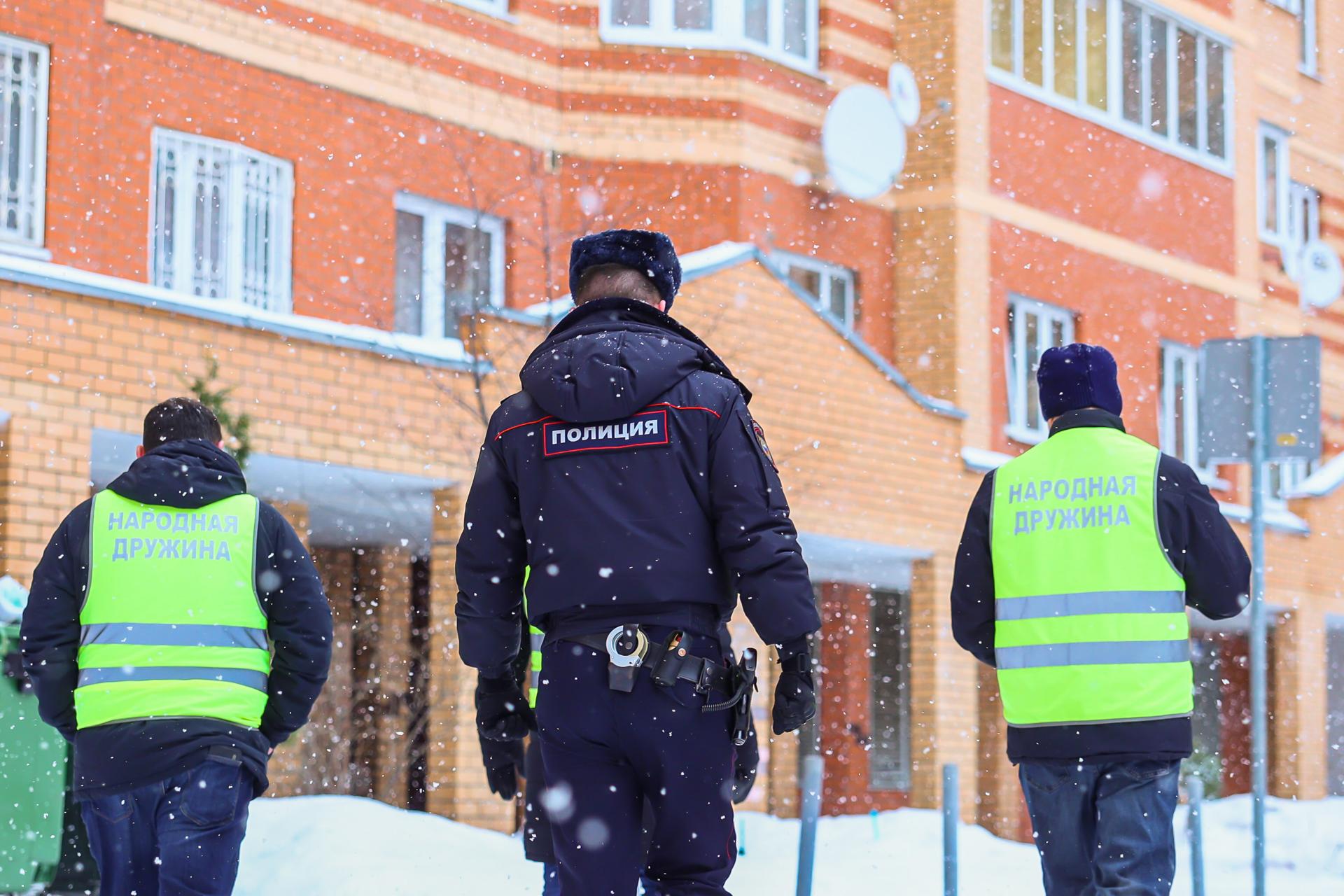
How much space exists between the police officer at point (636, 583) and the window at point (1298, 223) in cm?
2149

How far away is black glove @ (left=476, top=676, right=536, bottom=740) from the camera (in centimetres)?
435

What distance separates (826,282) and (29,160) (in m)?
7.76

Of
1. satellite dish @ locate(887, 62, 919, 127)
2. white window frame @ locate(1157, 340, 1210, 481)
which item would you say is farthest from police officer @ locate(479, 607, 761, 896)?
white window frame @ locate(1157, 340, 1210, 481)

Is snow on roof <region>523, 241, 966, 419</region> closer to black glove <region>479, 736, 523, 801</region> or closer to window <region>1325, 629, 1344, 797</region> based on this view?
black glove <region>479, 736, 523, 801</region>

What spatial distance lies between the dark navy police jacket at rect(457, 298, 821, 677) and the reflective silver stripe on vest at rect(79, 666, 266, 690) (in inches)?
39.0

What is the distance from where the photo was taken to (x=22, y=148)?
13.2 metres

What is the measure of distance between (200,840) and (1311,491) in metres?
19.0

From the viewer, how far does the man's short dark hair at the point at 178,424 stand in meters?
5.21

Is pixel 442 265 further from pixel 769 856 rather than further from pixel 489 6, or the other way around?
pixel 769 856

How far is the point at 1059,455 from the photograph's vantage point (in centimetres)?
523

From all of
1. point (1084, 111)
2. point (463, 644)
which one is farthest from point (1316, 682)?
point (463, 644)

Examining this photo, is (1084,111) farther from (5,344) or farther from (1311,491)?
(5,344)

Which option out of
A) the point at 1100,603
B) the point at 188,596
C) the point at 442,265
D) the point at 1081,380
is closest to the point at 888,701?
the point at 442,265

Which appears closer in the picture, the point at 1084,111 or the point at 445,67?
the point at 445,67
